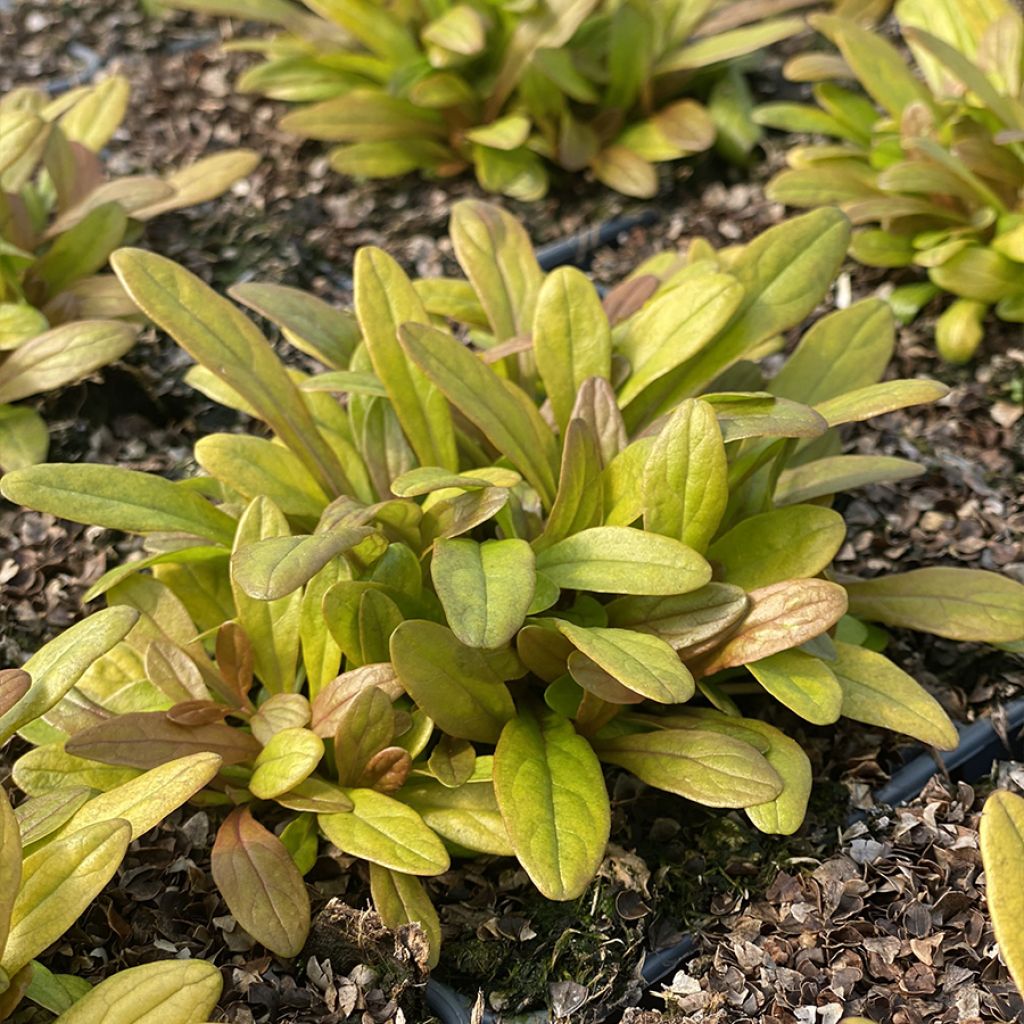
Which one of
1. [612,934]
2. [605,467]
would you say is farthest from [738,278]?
[612,934]

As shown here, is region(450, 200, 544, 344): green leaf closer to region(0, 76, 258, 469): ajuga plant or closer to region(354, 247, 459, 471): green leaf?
region(354, 247, 459, 471): green leaf

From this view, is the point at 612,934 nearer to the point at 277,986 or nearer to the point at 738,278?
the point at 277,986

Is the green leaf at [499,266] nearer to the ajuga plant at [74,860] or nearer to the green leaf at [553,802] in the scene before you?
the green leaf at [553,802]

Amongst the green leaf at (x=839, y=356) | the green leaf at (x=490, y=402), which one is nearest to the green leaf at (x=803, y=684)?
the green leaf at (x=490, y=402)

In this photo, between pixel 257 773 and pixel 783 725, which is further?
pixel 783 725

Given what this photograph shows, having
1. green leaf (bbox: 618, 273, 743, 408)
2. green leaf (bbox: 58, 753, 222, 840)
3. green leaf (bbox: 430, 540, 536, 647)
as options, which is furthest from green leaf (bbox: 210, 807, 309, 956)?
green leaf (bbox: 618, 273, 743, 408)
